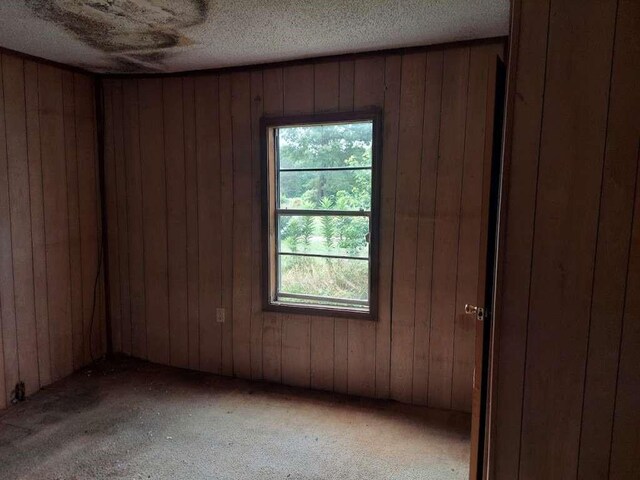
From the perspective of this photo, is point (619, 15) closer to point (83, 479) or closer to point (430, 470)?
point (430, 470)

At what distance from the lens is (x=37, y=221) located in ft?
9.61

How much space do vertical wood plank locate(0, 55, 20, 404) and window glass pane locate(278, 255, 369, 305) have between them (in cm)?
180

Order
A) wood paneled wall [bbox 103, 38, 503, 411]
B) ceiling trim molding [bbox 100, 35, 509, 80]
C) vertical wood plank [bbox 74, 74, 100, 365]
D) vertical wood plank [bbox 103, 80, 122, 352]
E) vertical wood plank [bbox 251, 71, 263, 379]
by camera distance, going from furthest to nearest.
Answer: vertical wood plank [bbox 103, 80, 122, 352], vertical wood plank [bbox 74, 74, 100, 365], vertical wood plank [bbox 251, 71, 263, 379], wood paneled wall [bbox 103, 38, 503, 411], ceiling trim molding [bbox 100, 35, 509, 80]

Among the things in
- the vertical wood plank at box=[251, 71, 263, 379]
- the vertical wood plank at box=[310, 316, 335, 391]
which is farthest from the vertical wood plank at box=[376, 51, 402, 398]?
the vertical wood plank at box=[251, 71, 263, 379]

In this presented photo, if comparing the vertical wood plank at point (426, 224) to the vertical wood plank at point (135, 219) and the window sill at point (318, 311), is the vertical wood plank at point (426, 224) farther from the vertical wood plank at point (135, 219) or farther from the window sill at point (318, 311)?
the vertical wood plank at point (135, 219)

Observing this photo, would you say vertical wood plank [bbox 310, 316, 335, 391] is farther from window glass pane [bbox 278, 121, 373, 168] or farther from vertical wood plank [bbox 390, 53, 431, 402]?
window glass pane [bbox 278, 121, 373, 168]

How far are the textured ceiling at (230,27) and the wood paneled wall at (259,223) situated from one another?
0.22 m

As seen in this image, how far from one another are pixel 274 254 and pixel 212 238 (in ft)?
1.69

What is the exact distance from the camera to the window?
2.80 m

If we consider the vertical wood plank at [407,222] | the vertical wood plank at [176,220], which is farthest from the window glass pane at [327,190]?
the vertical wood plank at [176,220]

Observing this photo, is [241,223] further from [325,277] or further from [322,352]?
[322,352]

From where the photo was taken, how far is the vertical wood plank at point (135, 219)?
3312 millimetres

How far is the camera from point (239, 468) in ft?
7.13

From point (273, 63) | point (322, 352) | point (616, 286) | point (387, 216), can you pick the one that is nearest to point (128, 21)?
point (273, 63)
